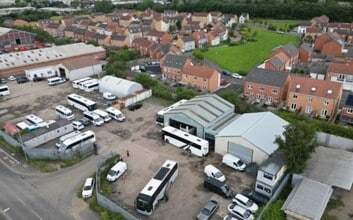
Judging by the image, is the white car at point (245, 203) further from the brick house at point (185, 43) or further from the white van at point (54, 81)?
the brick house at point (185, 43)

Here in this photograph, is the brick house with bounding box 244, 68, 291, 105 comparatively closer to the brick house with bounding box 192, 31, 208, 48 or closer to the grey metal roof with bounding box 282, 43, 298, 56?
the grey metal roof with bounding box 282, 43, 298, 56

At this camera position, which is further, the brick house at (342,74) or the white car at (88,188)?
the brick house at (342,74)

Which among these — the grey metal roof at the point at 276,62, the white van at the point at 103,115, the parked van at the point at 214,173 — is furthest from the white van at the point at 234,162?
the grey metal roof at the point at 276,62

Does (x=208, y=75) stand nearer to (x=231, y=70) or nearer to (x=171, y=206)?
(x=231, y=70)

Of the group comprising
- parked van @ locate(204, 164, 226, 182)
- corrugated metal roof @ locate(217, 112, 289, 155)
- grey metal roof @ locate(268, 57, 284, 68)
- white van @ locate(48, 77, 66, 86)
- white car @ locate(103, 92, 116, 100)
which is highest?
grey metal roof @ locate(268, 57, 284, 68)

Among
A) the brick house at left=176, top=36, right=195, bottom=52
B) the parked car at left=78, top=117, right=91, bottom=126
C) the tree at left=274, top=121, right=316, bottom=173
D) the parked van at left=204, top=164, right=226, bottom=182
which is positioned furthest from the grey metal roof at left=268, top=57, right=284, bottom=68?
the parked car at left=78, top=117, right=91, bottom=126

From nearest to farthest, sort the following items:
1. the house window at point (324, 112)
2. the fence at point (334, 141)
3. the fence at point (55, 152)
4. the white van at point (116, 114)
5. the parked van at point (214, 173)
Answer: the parked van at point (214, 173) → the fence at point (55, 152) → the fence at point (334, 141) → the white van at point (116, 114) → the house window at point (324, 112)

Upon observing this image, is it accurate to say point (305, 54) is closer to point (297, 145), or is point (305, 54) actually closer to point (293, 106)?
point (293, 106)

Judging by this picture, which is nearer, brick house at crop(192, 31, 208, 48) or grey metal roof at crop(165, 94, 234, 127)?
grey metal roof at crop(165, 94, 234, 127)
